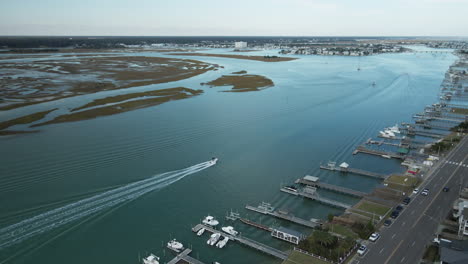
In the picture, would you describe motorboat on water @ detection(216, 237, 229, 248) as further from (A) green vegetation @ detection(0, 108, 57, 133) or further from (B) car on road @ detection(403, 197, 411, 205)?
(A) green vegetation @ detection(0, 108, 57, 133)

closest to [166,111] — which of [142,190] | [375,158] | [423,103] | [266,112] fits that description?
[266,112]

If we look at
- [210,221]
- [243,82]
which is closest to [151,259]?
[210,221]

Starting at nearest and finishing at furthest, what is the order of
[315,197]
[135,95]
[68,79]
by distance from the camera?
[315,197] → [135,95] → [68,79]

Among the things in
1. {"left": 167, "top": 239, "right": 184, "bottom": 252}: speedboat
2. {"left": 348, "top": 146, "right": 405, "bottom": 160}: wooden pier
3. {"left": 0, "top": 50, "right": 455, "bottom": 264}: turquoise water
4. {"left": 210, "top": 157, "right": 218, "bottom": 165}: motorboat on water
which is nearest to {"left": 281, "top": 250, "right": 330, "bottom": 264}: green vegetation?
{"left": 0, "top": 50, "right": 455, "bottom": 264}: turquoise water

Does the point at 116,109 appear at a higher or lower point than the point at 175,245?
higher

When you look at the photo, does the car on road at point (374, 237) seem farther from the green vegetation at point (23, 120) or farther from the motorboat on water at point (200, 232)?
the green vegetation at point (23, 120)

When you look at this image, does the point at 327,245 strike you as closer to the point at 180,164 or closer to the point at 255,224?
the point at 255,224
